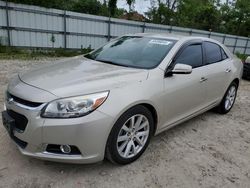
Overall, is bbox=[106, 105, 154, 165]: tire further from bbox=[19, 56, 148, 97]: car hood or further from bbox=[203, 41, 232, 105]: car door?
bbox=[203, 41, 232, 105]: car door

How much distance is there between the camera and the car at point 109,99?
2.37 m

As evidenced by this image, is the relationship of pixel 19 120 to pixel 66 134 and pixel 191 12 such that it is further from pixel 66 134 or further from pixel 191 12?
pixel 191 12

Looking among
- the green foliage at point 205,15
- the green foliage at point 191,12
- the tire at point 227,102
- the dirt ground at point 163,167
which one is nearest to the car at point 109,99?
the dirt ground at point 163,167

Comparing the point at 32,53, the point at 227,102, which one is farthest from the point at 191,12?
the point at 227,102

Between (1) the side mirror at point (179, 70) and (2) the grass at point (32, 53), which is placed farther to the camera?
(2) the grass at point (32, 53)

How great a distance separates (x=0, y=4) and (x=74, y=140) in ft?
34.3

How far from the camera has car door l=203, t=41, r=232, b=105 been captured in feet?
13.2

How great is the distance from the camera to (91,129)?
7.80ft

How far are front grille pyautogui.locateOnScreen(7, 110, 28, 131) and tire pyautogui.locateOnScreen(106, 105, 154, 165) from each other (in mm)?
844

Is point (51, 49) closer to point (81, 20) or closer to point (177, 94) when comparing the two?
point (81, 20)

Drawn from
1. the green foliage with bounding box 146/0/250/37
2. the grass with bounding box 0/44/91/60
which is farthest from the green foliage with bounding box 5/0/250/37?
the grass with bounding box 0/44/91/60

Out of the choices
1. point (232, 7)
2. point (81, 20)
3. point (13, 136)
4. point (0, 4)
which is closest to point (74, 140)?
point (13, 136)

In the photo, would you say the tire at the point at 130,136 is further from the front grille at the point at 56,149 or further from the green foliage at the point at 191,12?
the green foliage at the point at 191,12

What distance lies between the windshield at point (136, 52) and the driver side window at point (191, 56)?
0.22m
